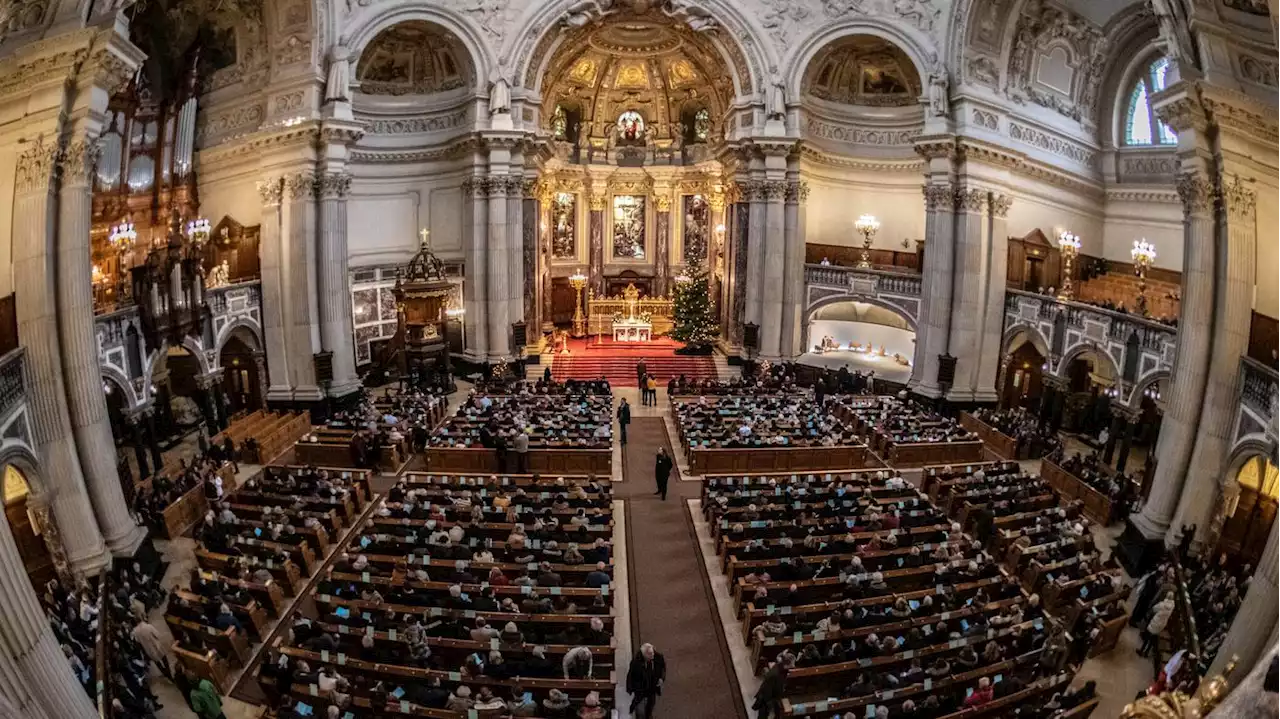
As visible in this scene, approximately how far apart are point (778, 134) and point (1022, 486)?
17483 mm

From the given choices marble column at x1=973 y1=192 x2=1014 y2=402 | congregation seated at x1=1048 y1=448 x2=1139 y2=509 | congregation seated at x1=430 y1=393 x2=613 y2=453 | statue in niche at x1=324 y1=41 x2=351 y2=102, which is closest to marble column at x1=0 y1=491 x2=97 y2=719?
congregation seated at x1=430 y1=393 x2=613 y2=453

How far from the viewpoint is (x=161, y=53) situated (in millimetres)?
26609

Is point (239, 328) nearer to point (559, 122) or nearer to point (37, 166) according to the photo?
point (37, 166)

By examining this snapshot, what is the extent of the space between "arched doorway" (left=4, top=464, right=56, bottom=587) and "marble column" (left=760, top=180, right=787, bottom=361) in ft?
78.3

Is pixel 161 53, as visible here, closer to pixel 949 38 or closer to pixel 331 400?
pixel 331 400

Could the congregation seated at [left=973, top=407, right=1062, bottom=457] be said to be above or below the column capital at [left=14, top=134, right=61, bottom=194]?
below

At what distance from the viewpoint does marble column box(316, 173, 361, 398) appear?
2575cm

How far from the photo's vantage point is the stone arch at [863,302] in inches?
1134

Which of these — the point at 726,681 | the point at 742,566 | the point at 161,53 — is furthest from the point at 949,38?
the point at 161,53

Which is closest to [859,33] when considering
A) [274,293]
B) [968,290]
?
[968,290]

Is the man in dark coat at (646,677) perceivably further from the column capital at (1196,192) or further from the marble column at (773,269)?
the marble column at (773,269)

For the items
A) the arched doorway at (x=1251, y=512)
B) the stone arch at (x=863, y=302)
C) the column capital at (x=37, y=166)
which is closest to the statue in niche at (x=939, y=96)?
the stone arch at (x=863, y=302)

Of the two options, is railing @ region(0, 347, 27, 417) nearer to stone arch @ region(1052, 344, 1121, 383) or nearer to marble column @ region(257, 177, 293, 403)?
marble column @ region(257, 177, 293, 403)

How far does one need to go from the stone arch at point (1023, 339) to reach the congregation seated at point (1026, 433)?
2.73m
